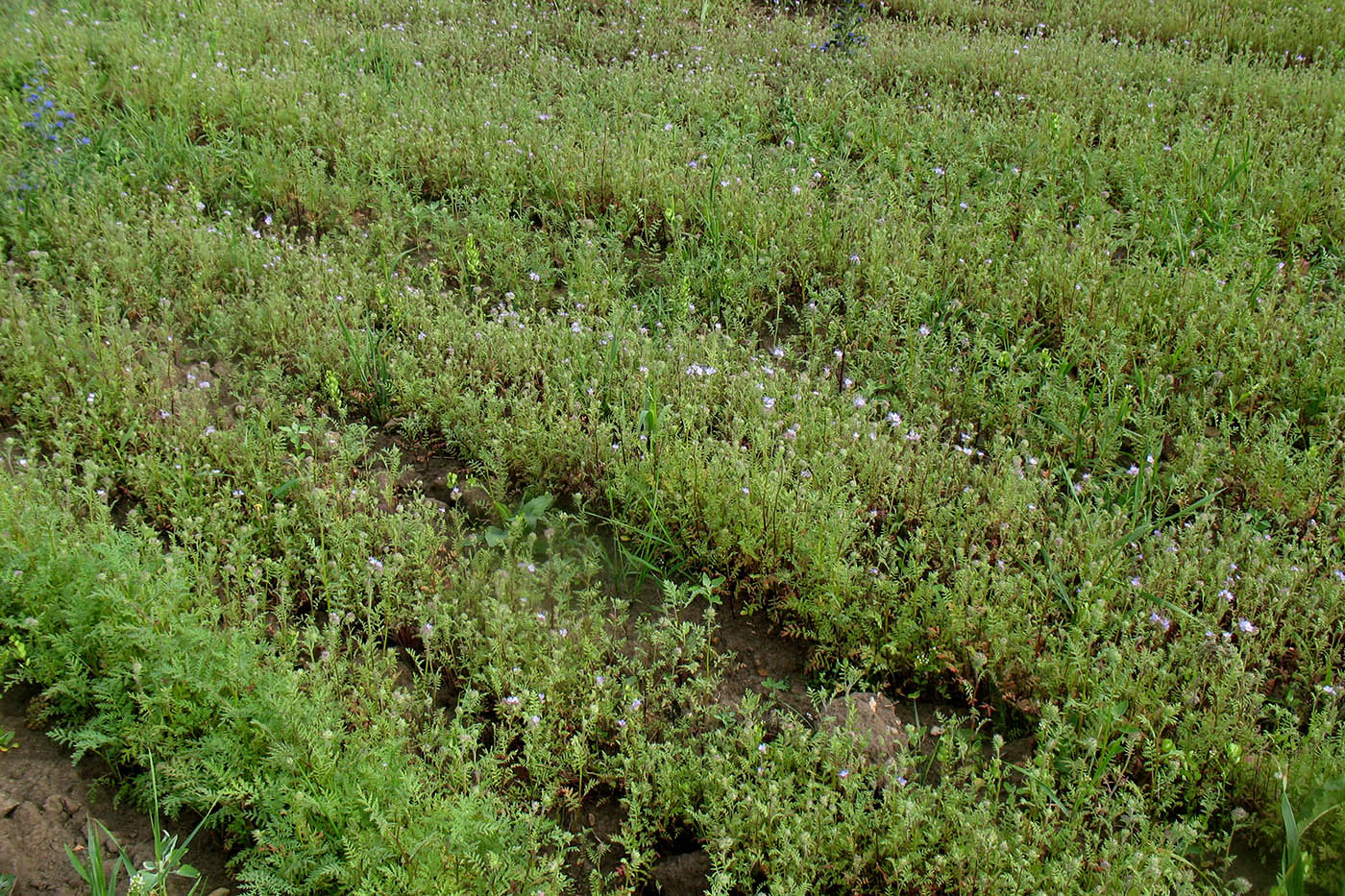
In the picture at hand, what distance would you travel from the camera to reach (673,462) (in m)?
4.36

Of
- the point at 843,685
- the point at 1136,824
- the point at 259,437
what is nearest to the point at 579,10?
→ the point at 259,437

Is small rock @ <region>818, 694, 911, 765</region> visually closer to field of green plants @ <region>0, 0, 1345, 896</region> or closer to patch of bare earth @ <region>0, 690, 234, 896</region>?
field of green plants @ <region>0, 0, 1345, 896</region>

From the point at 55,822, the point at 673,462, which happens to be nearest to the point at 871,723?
the point at 673,462

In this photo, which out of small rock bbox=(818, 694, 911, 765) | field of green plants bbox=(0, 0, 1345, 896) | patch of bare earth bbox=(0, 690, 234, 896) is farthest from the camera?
small rock bbox=(818, 694, 911, 765)

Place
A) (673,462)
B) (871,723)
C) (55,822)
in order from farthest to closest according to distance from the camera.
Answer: (673,462) < (871,723) < (55,822)

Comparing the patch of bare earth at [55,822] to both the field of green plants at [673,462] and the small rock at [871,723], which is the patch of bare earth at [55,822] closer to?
the field of green plants at [673,462]

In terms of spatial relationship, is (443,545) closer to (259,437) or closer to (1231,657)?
(259,437)

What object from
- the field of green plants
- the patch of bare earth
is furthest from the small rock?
the patch of bare earth

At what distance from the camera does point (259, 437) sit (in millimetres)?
4492

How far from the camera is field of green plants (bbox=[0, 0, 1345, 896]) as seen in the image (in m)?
3.14

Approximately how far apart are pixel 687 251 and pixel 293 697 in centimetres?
370

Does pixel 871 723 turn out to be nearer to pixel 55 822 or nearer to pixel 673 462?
pixel 673 462

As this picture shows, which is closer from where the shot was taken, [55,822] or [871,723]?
[55,822]

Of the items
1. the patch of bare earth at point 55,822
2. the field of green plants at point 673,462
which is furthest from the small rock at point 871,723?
the patch of bare earth at point 55,822
